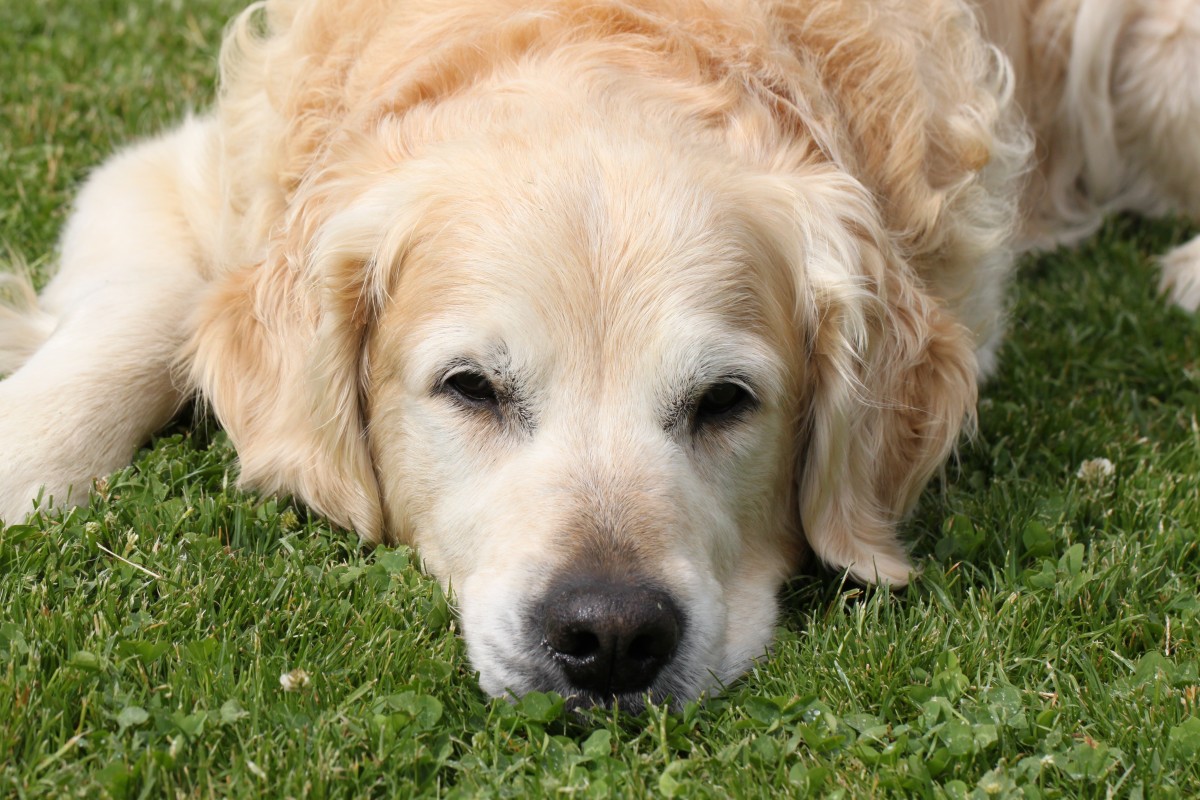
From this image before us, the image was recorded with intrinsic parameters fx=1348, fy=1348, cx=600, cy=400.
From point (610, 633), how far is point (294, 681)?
664mm

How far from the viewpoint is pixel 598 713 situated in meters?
2.85

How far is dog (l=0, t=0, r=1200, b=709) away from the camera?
3.08m

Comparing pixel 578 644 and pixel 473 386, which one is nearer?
pixel 578 644

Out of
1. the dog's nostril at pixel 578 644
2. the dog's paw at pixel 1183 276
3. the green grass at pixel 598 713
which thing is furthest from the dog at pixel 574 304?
the dog's paw at pixel 1183 276

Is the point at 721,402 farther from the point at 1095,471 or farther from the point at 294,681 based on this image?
the point at 1095,471

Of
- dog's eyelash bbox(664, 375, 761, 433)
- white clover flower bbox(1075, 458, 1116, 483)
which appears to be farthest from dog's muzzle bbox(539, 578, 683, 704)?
white clover flower bbox(1075, 458, 1116, 483)

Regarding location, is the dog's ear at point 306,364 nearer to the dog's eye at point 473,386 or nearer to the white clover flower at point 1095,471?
the dog's eye at point 473,386

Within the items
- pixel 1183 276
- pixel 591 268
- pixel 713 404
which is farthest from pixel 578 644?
pixel 1183 276

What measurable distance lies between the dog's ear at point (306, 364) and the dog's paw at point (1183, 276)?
326 cm

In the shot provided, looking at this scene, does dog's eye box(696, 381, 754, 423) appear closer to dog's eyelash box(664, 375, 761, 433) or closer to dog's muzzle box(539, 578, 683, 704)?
dog's eyelash box(664, 375, 761, 433)

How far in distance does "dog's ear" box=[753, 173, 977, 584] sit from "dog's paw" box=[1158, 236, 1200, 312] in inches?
71.6

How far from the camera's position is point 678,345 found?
312 centimetres

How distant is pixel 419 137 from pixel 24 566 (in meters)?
1.44

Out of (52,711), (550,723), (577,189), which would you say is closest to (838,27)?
(577,189)
